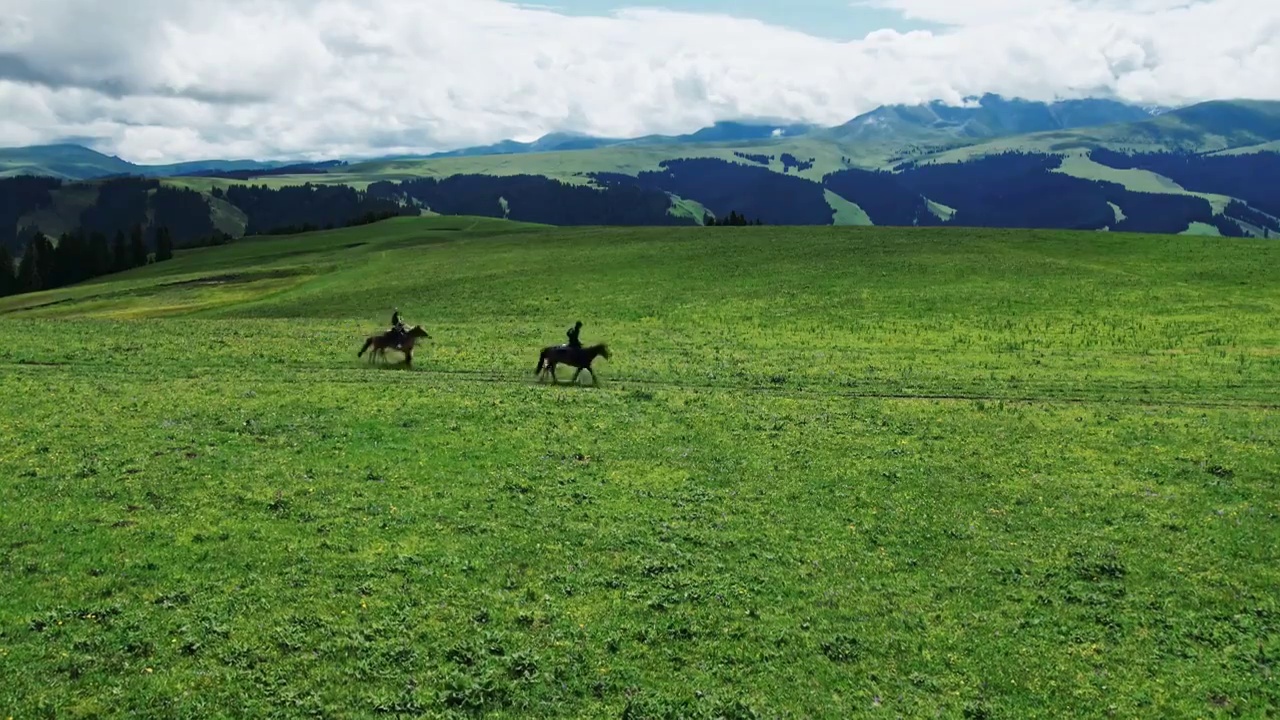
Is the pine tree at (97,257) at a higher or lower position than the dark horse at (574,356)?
higher

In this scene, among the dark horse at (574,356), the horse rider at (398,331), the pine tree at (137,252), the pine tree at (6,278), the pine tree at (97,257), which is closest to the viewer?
the dark horse at (574,356)

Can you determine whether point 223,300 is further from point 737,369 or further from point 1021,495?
point 1021,495

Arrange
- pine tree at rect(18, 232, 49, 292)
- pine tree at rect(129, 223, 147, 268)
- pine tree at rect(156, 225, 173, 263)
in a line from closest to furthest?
pine tree at rect(18, 232, 49, 292) → pine tree at rect(129, 223, 147, 268) → pine tree at rect(156, 225, 173, 263)

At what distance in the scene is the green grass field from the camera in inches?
564

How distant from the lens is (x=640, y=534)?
782 inches

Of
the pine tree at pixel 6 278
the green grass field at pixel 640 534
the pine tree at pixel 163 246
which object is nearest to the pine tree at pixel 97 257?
the pine tree at pixel 163 246

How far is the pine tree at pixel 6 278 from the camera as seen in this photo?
143 m

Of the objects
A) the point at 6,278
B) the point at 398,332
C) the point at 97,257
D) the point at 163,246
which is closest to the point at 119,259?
the point at 97,257

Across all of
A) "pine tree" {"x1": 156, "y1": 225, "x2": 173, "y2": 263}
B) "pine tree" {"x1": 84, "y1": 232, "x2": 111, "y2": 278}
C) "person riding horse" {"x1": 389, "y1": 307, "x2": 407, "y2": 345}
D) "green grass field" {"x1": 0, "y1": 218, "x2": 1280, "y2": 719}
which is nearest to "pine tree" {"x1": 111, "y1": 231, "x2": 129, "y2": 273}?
"pine tree" {"x1": 84, "y1": 232, "x2": 111, "y2": 278}

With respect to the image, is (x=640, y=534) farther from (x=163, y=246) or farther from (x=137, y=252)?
(x=163, y=246)

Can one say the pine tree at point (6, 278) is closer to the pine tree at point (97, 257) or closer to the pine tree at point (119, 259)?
the pine tree at point (97, 257)

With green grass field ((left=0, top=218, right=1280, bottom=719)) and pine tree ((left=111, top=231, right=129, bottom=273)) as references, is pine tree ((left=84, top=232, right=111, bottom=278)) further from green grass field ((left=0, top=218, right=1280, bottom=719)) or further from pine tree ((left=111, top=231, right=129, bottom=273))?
green grass field ((left=0, top=218, right=1280, bottom=719))

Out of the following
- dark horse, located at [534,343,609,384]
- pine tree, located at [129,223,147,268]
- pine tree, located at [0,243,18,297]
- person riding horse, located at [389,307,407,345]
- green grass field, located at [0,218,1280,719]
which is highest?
pine tree, located at [129,223,147,268]

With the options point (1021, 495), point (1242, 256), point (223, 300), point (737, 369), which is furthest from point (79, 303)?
point (1242, 256)
